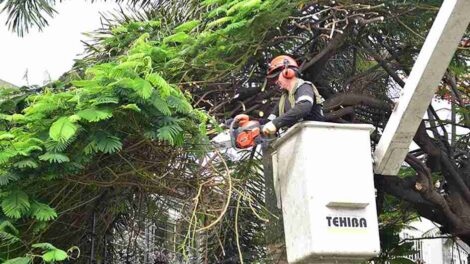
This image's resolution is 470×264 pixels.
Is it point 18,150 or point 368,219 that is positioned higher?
point 18,150

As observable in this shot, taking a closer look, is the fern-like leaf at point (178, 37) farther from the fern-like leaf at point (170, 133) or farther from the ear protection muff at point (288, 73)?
the ear protection muff at point (288, 73)

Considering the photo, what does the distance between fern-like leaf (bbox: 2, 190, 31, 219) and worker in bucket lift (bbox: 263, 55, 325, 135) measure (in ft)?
6.60

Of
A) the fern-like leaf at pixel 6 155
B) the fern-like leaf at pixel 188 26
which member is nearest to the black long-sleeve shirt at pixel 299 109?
the fern-like leaf at pixel 6 155

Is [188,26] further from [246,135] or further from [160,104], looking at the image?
[246,135]

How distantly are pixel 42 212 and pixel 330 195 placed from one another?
2.40 metres

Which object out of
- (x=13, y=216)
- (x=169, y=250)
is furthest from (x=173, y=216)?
(x=13, y=216)

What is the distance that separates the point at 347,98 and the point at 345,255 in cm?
395

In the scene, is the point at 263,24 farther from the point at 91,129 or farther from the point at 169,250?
the point at 169,250

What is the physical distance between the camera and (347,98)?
8859 millimetres

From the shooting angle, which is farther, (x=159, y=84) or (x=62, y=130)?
Result: (x=159, y=84)

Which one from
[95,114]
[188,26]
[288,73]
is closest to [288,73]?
[288,73]

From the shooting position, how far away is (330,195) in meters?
5.20

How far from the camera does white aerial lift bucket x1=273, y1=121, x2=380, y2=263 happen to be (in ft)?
16.9

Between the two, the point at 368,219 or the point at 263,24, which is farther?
the point at 263,24
